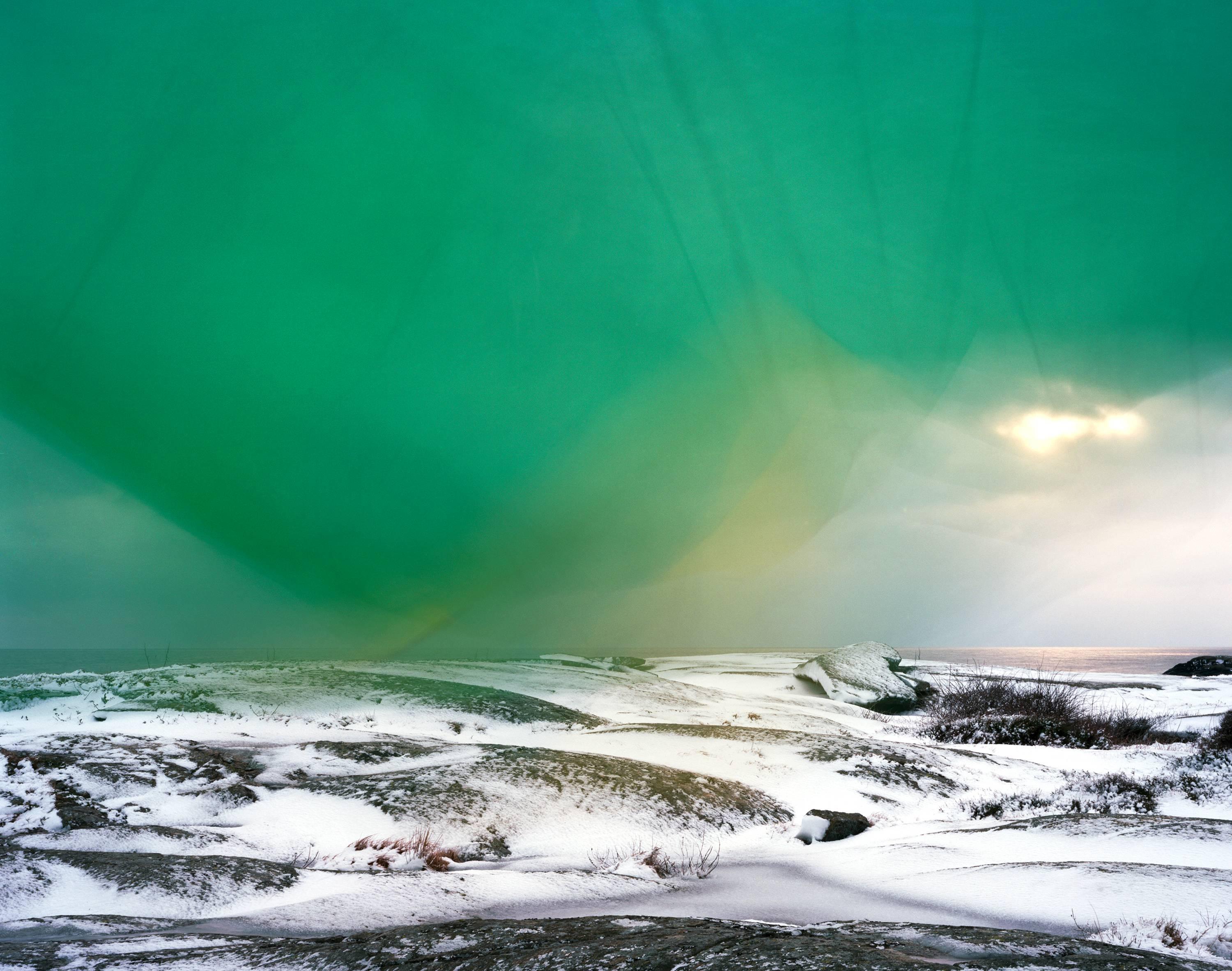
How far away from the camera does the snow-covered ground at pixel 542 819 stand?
4.31m

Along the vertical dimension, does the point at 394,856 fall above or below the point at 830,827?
above

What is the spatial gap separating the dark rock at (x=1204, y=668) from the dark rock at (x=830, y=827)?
37558mm

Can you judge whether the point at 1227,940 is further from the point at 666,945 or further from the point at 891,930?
the point at 666,945

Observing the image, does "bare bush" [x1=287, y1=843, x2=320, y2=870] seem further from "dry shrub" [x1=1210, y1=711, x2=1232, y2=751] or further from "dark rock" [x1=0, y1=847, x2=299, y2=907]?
"dry shrub" [x1=1210, y1=711, x2=1232, y2=751]

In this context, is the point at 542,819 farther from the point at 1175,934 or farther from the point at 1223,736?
the point at 1223,736

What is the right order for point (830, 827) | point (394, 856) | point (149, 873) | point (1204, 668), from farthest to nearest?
point (1204, 668), point (830, 827), point (394, 856), point (149, 873)

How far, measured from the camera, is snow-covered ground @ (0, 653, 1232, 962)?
14.1 ft

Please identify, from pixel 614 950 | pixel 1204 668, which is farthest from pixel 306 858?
pixel 1204 668

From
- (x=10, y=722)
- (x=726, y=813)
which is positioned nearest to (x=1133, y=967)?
(x=726, y=813)

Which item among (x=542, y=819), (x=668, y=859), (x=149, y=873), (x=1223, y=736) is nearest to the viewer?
(x=149, y=873)

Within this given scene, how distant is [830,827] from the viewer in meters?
7.27

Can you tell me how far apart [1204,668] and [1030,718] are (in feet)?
92.4


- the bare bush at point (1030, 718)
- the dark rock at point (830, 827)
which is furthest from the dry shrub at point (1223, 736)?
the dark rock at point (830, 827)

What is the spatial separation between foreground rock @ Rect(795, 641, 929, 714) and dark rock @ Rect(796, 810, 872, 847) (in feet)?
60.8
